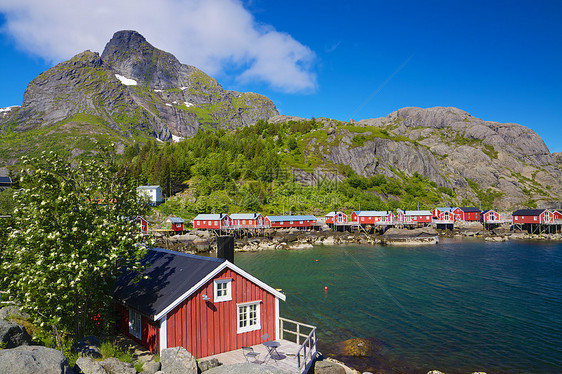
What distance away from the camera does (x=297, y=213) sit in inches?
4328

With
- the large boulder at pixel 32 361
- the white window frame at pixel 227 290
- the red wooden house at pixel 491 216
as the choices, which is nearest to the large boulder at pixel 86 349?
the large boulder at pixel 32 361

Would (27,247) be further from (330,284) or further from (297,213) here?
(297,213)

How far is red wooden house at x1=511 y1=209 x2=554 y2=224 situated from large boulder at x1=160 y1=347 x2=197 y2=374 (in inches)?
4639

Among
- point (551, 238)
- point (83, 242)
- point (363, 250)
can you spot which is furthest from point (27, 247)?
point (551, 238)

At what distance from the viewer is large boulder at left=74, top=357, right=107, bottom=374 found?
1207 cm

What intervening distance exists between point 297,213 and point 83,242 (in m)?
96.0

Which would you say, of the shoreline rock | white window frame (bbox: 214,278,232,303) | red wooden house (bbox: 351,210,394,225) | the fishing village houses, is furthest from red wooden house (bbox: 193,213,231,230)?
white window frame (bbox: 214,278,232,303)

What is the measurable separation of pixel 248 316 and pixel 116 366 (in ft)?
21.9

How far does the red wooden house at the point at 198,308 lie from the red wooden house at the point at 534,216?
11239 cm

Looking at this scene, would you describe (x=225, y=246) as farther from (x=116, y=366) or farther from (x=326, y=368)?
(x=326, y=368)

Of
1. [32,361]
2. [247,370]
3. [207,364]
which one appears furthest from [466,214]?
[32,361]

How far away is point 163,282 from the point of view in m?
18.1

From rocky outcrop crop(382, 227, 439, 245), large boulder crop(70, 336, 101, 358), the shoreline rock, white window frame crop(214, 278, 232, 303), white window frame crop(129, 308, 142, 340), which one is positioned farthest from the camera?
rocky outcrop crop(382, 227, 439, 245)

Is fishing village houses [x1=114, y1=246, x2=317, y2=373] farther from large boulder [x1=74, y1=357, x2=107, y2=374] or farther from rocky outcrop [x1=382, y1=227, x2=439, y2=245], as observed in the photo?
Result: rocky outcrop [x1=382, y1=227, x2=439, y2=245]
